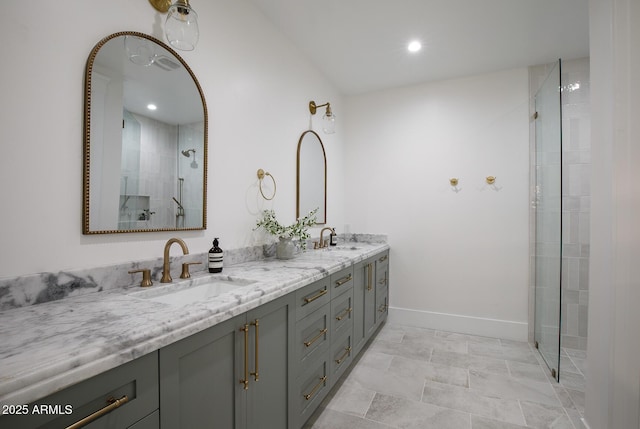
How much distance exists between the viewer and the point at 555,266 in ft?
8.01

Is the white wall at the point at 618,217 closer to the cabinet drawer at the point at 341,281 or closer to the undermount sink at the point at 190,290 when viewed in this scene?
the cabinet drawer at the point at 341,281

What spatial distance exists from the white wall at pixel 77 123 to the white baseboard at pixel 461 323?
215 cm

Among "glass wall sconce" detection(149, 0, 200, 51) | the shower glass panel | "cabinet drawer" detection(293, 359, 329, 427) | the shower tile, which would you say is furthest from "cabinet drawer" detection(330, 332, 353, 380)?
"glass wall sconce" detection(149, 0, 200, 51)

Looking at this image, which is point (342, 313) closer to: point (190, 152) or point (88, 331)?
point (190, 152)

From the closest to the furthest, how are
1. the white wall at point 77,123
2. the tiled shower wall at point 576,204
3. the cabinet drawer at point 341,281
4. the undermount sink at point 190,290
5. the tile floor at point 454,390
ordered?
1. the white wall at point 77,123
2. the undermount sink at point 190,290
3. the tile floor at point 454,390
4. the cabinet drawer at point 341,281
5. the tiled shower wall at point 576,204

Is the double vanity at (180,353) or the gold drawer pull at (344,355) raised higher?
the double vanity at (180,353)

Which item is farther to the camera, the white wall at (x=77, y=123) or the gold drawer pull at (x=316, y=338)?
the gold drawer pull at (x=316, y=338)

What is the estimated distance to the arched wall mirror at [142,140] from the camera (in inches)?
48.4

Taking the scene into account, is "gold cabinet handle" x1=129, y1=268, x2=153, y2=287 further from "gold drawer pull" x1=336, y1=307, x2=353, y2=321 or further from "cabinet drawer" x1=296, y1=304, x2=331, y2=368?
"gold drawer pull" x1=336, y1=307, x2=353, y2=321

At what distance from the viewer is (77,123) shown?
1.17 meters

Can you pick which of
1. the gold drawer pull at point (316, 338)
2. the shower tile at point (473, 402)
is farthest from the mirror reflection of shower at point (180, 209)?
the shower tile at point (473, 402)

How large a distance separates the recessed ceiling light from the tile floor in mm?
2690

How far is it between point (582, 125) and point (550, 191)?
79 centimetres

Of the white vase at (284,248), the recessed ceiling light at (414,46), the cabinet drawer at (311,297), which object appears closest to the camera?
the cabinet drawer at (311,297)
